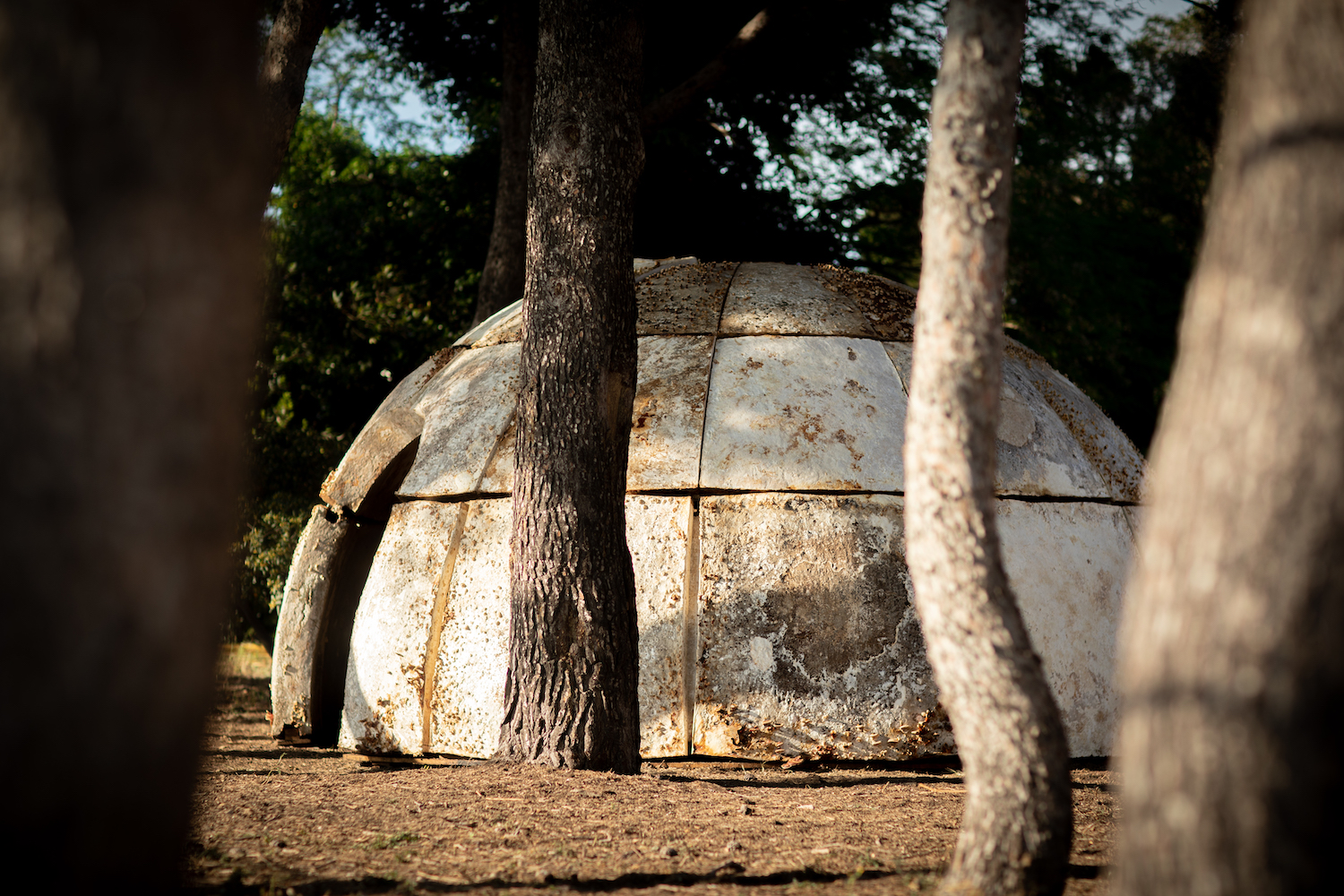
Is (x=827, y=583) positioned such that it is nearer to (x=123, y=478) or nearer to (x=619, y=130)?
(x=619, y=130)

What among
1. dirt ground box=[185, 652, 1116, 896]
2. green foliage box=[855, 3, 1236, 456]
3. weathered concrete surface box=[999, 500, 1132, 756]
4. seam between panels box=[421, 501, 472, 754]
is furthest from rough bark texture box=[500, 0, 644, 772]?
green foliage box=[855, 3, 1236, 456]

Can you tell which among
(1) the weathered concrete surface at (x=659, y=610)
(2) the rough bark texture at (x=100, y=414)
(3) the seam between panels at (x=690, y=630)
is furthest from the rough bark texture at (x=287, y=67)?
(2) the rough bark texture at (x=100, y=414)

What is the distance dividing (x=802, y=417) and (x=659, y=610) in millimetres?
1753

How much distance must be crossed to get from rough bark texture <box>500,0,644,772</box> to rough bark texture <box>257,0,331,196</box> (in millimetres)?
1590

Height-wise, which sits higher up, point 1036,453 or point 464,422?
point 464,422

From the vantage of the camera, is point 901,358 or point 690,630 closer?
point 690,630

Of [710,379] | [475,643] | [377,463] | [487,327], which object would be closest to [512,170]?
[487,327]

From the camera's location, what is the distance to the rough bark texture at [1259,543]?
1.99m

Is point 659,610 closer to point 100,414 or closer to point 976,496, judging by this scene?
point 976,496

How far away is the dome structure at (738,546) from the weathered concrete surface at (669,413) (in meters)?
0.02

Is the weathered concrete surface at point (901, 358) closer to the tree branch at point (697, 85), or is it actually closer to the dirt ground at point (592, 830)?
the dirt ground at point (592, 830)

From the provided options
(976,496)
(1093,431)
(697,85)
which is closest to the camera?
(976,496)

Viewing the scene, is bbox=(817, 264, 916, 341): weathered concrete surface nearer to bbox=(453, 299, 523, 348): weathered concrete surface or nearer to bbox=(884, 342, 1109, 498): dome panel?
bbox=(884, 342, 1109, 498): dome panel

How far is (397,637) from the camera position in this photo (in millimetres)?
7410
